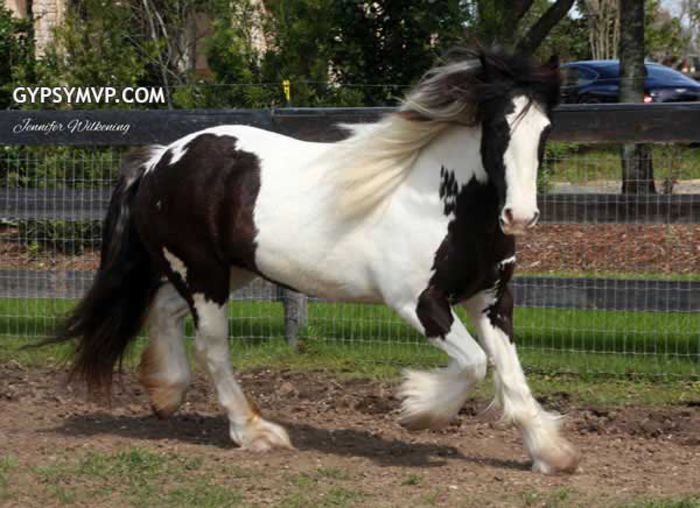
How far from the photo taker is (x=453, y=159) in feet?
20.4

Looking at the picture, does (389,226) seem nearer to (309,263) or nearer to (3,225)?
(309,263)

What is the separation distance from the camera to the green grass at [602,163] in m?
8.59

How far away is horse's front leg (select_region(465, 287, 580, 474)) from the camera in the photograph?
6051mm

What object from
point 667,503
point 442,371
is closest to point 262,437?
point 442,371

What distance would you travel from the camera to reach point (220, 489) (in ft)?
18.6

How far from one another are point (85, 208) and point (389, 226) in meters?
3.88

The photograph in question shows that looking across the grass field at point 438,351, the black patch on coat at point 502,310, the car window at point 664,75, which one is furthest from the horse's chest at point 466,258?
the car window at point 664,75

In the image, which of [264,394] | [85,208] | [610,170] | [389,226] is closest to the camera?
[389,226]

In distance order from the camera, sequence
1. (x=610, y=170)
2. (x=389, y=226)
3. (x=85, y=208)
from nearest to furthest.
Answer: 1. (x=389, y=226)
2. (x=610, y=170)
3. (x=85, y=208)

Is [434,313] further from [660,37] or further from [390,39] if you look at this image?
[660,37]

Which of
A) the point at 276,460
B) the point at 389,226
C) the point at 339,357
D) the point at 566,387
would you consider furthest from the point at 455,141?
the point at 339,357

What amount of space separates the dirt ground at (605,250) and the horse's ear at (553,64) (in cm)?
315

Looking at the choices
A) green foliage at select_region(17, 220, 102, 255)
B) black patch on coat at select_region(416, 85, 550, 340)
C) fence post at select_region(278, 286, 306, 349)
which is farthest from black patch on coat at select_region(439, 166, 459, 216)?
green foliage at select_region(17, 220, 102, 255)

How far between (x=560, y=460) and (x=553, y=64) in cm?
183
